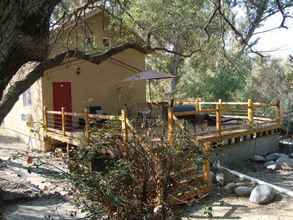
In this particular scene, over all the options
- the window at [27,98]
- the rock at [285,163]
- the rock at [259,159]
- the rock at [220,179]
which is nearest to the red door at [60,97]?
the window at [27,98]

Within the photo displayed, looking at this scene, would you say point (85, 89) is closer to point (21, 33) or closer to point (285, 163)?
point (285, 163)

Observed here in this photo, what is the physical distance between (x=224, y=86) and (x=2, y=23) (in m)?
20.5

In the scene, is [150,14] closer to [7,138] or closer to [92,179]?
[7,138]

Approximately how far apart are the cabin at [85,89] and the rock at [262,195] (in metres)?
6.61

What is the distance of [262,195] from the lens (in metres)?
7.14

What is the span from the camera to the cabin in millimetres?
12664

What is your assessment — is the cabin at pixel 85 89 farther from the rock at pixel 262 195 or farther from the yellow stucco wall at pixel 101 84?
the rock at pixel 262 195

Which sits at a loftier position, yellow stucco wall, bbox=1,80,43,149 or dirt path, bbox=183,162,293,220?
yellow stucco wall, bbox=1,80,43,149

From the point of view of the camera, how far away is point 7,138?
15.4 metres

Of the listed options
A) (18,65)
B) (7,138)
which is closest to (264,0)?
(18,65)

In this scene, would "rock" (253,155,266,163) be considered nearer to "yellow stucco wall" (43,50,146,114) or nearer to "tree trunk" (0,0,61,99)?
"yellow stucco wall" (43,50,146,114)

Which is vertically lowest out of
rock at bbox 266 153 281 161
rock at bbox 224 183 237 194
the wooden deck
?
rock at bbox 224 183 237 194

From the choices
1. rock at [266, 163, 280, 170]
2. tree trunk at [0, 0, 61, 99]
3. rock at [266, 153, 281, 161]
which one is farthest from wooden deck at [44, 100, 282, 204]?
tree trunk at [0, 0, 61, 99]

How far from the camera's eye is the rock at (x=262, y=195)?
7082mm
